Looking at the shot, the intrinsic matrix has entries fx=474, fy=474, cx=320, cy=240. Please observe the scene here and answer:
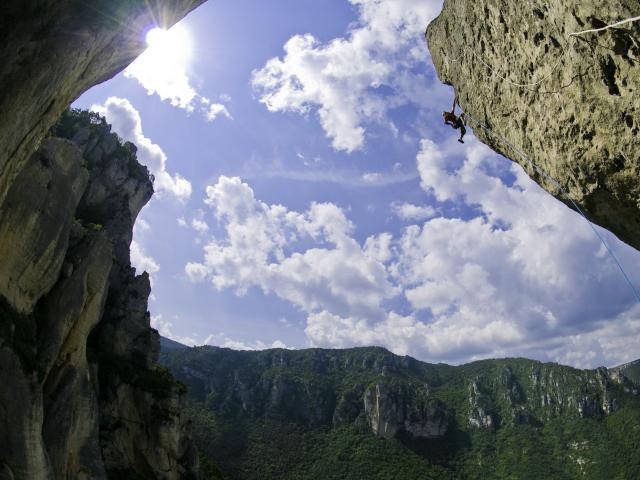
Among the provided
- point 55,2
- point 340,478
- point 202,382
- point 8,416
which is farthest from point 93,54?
point 202,382

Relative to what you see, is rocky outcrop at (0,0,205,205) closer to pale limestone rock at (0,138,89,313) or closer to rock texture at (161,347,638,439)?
pale limestone rock at (0,138,89,313)

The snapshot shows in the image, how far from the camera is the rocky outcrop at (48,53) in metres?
9.87

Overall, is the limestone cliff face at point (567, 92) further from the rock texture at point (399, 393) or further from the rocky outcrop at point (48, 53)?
the rock texture at point (399, 393)

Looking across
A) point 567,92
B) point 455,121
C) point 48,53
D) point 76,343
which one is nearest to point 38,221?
point 76,343

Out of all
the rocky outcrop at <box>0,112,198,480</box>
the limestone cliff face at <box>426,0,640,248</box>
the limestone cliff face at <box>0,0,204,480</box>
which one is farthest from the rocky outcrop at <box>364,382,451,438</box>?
the limestone cliff face at <box>426,0,640,248</box>

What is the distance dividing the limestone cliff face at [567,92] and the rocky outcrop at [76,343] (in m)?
21.9

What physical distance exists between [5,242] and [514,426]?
448ft

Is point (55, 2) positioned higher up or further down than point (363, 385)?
further down

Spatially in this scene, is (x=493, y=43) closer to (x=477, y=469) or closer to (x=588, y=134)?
(x=588, y=134)

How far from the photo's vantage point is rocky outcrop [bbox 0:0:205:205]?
987 centimetres

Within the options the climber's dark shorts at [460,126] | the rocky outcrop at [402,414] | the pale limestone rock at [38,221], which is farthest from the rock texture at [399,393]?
the climber's dark shorts at [460,126]

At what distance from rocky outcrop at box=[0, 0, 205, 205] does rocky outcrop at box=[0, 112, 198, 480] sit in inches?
552

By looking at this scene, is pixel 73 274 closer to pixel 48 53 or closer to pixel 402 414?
pixel 48 53

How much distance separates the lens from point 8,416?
20297mm
